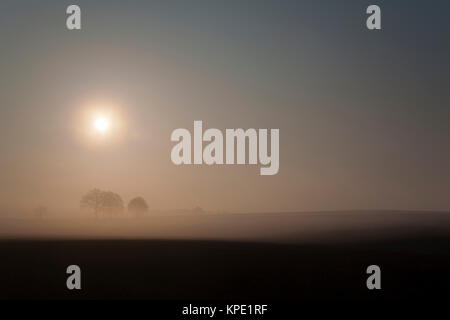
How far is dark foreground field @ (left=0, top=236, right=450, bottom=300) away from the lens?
1588 cm

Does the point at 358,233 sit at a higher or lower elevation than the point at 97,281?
higher

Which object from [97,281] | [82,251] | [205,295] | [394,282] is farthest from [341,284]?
[82,251]

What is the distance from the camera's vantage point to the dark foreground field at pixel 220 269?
15.9 meters

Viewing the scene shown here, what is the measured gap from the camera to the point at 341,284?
16375mm

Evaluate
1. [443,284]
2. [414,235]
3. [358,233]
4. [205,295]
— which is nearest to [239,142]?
[205,295]

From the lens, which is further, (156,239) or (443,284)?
(156,239)

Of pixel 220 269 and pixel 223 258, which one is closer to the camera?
pixel 220 269

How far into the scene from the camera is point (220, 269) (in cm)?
1742

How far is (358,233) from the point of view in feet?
78.4

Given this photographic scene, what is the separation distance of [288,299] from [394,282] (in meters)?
3.69

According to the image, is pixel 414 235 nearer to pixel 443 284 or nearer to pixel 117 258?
pixel 443 284
